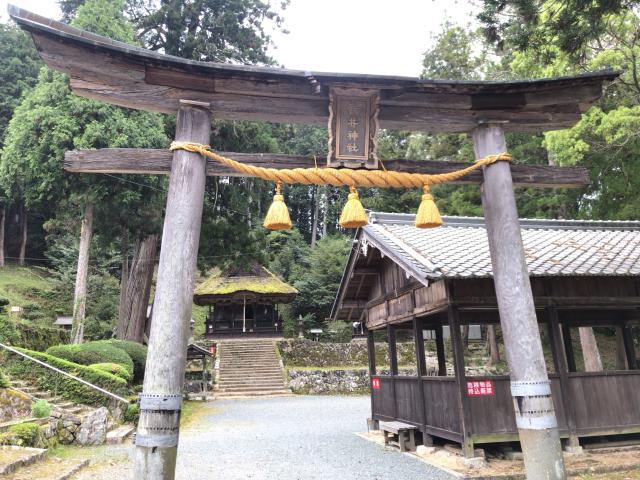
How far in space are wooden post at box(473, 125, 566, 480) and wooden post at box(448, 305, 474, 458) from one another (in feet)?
9.20

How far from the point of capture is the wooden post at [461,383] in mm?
7152

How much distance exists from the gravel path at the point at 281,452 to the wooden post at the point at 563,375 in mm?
2489

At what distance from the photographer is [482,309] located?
8211 mm

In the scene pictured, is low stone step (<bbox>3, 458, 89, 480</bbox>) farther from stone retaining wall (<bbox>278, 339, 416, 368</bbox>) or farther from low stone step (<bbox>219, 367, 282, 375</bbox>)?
stone retaining wall (<bbox>278, 339, 416, 368</bbox>)

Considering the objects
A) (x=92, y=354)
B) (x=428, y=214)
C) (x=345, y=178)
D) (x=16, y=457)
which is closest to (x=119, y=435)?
(x=92, y=354)

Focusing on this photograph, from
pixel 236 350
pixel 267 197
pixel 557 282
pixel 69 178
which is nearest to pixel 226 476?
pixel 557 282

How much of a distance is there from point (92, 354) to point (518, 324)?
11.7 meters

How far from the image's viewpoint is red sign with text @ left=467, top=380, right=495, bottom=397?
7.39 metres

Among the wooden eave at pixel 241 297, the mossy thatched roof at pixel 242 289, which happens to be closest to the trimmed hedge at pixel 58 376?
the mossy thatched roof at pixel 242 289

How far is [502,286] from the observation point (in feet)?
15.5

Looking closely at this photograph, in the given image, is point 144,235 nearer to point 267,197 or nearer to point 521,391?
point 267,197

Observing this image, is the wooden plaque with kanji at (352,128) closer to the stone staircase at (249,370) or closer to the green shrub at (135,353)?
the green shrub at (135,353)

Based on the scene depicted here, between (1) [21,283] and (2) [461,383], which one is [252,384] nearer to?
(2) [461,383]

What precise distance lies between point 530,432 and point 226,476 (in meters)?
4.78
